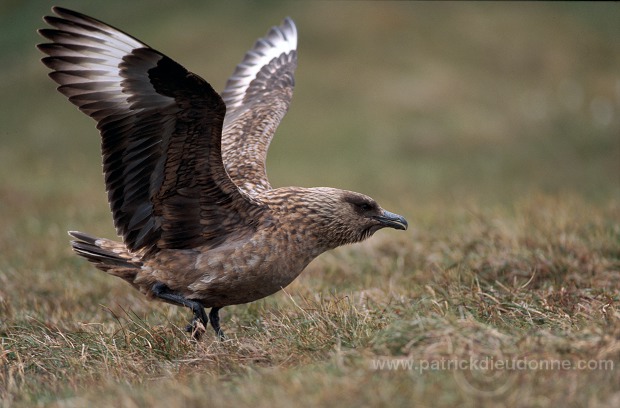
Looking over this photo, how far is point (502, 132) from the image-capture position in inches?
519

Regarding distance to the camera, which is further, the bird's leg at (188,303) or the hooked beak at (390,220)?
the hooked beak at (390,220)

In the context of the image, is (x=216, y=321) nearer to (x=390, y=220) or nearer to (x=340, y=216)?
(x=340, y=216)

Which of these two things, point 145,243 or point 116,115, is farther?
point 145,243

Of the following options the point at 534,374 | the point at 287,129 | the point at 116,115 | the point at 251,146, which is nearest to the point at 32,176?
the point at 287,129

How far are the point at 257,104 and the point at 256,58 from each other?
0.92m

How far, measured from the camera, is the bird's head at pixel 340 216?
4.30 m

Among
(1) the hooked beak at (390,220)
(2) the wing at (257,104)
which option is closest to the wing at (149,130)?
(2) the wing at (257,104)

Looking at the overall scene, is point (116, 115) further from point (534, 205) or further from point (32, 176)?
point (32, 176)

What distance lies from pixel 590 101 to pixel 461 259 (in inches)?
402

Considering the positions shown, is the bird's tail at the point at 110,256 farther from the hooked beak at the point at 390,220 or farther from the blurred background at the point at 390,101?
the blurred background at the point at 390,101

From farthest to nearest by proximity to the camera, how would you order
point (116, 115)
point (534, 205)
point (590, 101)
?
point (590, 101) < point (534, 205) < point (116, 115)

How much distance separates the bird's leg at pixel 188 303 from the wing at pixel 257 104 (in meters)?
0.73

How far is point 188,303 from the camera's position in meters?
4.14

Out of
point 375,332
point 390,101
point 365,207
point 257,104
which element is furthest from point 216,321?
point 390,101
